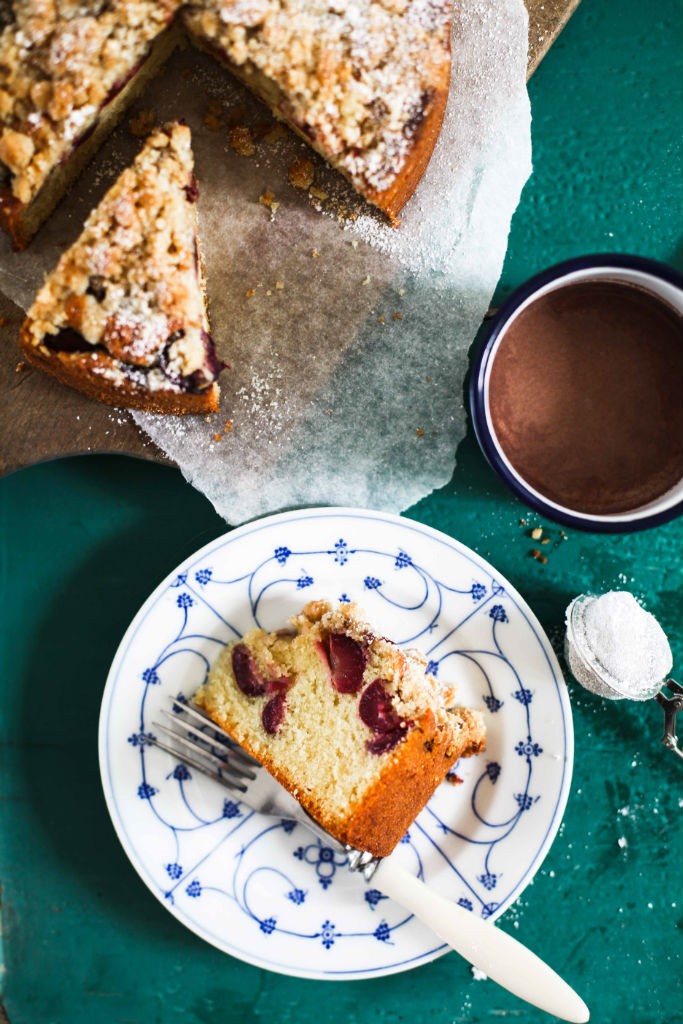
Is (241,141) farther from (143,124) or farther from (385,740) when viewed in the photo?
(385,740)

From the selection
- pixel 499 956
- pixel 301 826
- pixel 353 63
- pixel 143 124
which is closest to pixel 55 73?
pixel 143 124

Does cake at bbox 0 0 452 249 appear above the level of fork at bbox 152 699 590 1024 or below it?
above

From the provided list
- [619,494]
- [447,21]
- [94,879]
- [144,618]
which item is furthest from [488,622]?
[447,21]

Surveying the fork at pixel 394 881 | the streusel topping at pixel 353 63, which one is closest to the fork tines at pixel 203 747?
the fork at pixel 394 881

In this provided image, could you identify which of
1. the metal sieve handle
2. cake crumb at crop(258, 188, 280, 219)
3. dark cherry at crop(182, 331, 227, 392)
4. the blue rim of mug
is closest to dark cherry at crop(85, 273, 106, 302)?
dark cherry at crop(182, 331, 227, 392)

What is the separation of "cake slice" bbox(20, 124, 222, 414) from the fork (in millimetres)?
845

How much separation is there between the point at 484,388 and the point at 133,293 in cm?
85

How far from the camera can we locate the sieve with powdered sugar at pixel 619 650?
2.07 meters

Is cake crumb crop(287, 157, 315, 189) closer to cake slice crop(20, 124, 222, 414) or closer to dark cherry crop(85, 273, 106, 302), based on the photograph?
cake slice crop(20, 124, 222, 414)

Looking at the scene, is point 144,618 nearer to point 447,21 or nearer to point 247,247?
point 247,247

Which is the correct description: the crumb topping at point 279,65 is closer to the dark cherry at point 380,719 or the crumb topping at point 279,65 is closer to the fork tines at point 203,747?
the dark cherry at point 380,719

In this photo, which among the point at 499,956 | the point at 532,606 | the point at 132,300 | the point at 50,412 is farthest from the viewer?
the point at 532,606

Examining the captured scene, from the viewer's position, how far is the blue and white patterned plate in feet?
6.79

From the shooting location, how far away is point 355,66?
74.9 inches
